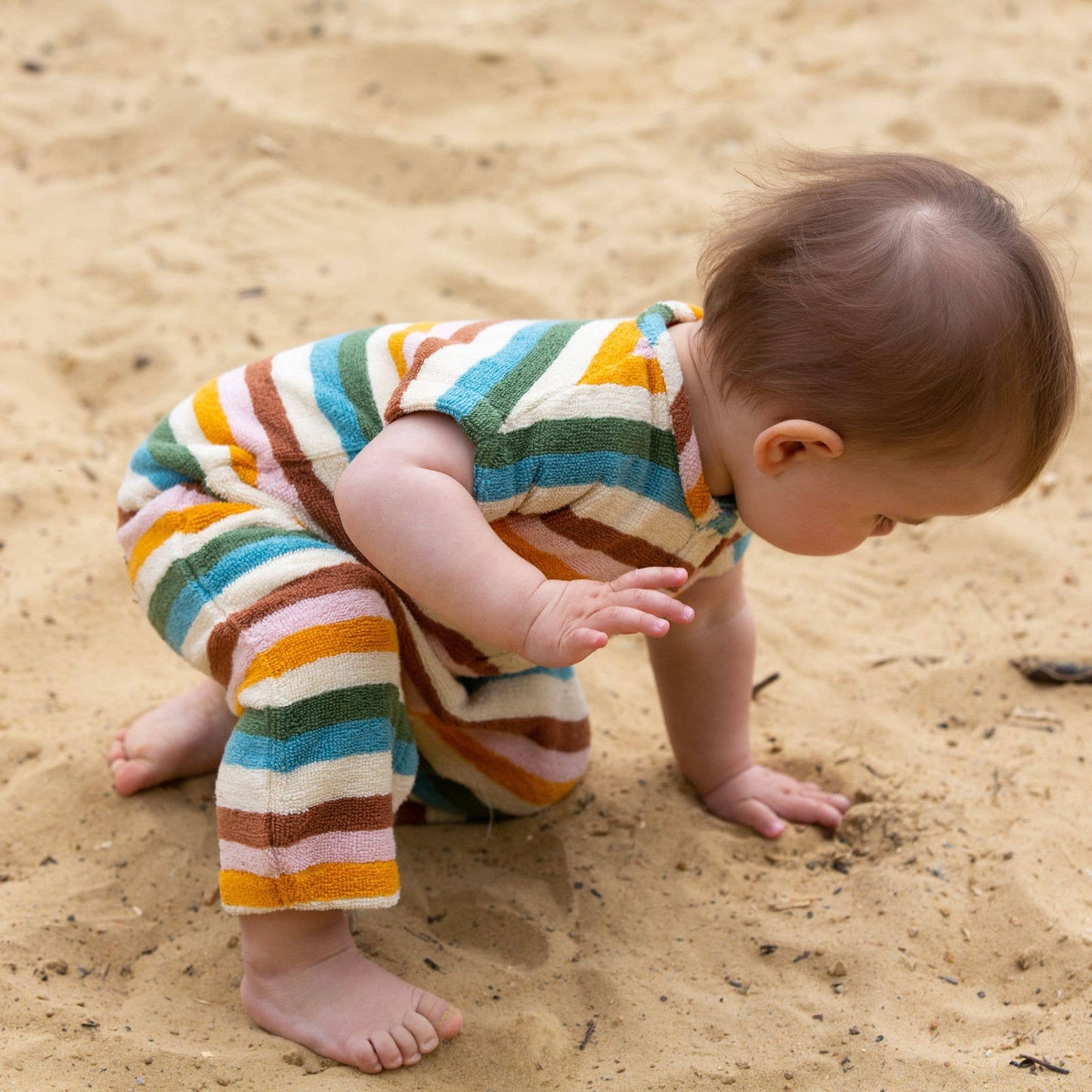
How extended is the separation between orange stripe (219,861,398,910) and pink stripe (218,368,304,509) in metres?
0.51

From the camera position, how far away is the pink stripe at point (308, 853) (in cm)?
164

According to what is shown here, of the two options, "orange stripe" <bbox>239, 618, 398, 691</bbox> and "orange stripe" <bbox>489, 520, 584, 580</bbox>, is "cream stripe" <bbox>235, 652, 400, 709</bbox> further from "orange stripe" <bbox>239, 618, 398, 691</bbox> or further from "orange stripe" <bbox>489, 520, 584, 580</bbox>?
"orange stripe" <bbox>489, 520, 584, 580</bbox>

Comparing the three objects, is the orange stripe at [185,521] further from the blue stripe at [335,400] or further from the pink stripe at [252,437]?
the blue stripe at [335,400]

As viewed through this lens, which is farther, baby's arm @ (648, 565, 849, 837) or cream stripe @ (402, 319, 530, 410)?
baby's arm @ (648, 565, 849, 837)

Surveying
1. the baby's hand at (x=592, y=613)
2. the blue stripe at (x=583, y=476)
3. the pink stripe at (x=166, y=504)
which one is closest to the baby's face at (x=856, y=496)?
the blue stripe at (x=583, y=476)

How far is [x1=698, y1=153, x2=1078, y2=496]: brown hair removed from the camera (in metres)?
1.51

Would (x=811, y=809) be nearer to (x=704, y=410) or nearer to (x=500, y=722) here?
(x=500, y=722)

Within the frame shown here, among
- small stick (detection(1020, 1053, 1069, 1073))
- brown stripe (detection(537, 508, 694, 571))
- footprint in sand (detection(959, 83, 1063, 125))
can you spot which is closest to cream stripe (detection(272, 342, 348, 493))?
brown stripe (detection(537, 508, 694, 571))

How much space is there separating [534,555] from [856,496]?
0.43 metres

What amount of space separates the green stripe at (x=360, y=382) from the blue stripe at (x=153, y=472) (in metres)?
0.27

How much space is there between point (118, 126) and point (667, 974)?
10.5ft

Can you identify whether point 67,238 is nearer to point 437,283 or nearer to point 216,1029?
point 437,283

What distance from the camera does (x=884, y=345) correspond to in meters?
1.52

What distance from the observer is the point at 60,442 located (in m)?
2.80
